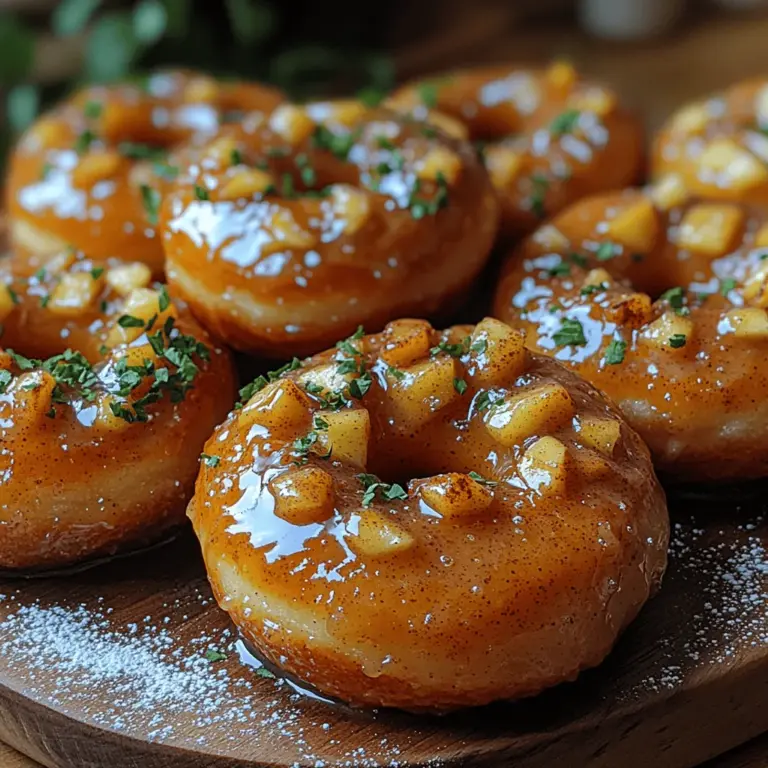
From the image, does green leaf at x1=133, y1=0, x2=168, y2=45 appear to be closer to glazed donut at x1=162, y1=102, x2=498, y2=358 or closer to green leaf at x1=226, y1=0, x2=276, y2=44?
green leaf at x1=226, y1=0, x2=276, y2=44

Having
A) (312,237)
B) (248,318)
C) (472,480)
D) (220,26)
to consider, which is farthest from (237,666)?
(220,26)

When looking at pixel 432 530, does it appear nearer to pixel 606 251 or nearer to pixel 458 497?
pixel 458 497

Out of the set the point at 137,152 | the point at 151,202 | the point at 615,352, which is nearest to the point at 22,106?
the point at 137,152

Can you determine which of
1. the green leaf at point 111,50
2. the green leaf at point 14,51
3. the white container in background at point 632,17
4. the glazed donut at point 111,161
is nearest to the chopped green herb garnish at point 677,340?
the glazed donut at point 111,161

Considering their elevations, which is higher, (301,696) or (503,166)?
(503,166)

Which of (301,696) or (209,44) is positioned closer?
(301,696)

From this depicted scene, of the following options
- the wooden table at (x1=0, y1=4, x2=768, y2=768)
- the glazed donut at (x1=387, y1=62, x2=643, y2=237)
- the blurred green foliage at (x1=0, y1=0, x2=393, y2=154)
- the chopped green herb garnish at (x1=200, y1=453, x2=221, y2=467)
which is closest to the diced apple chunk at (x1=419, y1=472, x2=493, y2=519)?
the chopped green herb garnish at (x1=200, y1=453, x2=221, y2=467)

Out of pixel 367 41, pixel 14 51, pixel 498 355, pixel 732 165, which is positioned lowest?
pixel 367 41
